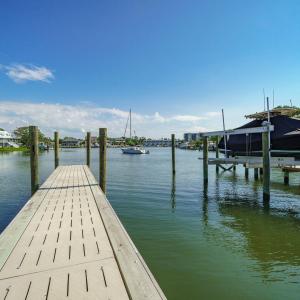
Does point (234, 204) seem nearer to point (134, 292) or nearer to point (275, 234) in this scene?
point (275, 234)

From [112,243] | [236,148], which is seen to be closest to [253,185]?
[236,148]

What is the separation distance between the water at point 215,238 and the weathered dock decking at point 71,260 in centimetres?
177

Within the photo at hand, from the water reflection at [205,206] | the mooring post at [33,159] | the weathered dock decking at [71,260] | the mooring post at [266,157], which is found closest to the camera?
the weathered dock decking at [71,260]

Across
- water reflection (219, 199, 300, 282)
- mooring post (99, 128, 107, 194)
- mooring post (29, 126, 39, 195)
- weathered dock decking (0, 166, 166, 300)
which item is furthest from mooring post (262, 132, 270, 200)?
mooring post (29, 126, 39, 195)

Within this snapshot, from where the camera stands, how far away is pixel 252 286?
5.75 metres

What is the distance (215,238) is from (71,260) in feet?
18.0

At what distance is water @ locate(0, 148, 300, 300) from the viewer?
5.78 meters

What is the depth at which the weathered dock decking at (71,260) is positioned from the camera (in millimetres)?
3291

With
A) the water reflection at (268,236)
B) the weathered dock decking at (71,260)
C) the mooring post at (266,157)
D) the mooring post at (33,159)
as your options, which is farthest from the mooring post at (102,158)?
the mooring post at (266,157)

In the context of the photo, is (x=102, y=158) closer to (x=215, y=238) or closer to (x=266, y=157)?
(x=215, y=238)

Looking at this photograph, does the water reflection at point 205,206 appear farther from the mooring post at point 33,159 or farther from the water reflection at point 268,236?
the mooring post at point 33,159

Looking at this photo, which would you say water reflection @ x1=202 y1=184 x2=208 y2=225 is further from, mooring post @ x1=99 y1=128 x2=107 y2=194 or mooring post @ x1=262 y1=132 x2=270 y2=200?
mooring post @ x1=99 y1=128 x2=107 y2=194

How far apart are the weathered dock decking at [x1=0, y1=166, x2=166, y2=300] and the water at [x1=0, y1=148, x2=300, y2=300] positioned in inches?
69.6

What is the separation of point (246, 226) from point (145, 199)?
18.9 ft
